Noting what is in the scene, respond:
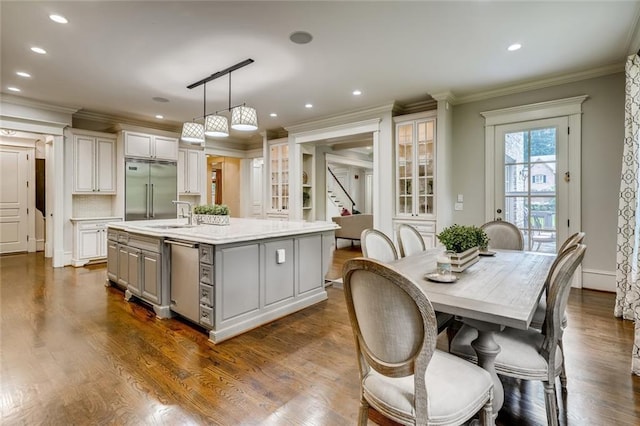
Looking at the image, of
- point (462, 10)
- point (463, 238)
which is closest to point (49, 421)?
point (463, 238)

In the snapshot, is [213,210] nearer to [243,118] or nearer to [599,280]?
[243,118]

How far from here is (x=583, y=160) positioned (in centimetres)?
412

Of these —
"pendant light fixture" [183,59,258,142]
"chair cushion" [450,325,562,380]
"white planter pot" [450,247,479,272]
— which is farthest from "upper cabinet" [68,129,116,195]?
"chair cushion" [450,325,562,380]

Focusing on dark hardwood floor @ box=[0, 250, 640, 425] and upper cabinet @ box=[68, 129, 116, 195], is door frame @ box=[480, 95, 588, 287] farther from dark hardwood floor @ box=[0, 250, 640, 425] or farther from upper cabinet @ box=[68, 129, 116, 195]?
upper cabinet @ box=[68, 129, 116, 195]

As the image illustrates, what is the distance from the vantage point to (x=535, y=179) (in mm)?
4453

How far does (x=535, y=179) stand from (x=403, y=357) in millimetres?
4409

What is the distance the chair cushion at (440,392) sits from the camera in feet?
3.83

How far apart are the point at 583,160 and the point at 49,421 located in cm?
584

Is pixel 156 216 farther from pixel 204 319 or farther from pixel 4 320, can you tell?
pixel 204 319

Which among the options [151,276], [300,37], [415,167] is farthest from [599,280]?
[151,276]

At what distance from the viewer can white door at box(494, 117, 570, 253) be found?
14.0 feet

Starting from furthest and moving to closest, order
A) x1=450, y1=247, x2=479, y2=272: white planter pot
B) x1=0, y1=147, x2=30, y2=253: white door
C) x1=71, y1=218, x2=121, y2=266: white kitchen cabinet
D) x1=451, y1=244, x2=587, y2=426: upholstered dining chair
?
x1=0, y1=147, x2=30, y2=253: white door
x1=71, y1=218, x2=121, y2=266: white kitchen cabinet
x1=450, y1=247, x2=479, y2=272: white planter pot
x1=451, y1=244, x2=587, y2=426: upholstered dining chair

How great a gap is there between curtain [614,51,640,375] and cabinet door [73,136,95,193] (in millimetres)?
7985

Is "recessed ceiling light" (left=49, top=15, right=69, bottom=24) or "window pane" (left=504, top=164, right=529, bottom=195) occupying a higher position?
"recessed ceiling light" (left=49, top=15, right=69, bottom=24)
